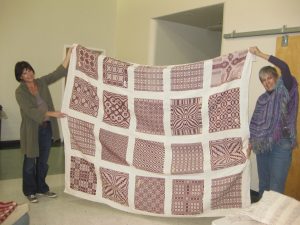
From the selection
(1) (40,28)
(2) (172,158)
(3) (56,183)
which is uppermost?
(1) (40,28)

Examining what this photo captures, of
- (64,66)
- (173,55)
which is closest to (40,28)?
(173,55)

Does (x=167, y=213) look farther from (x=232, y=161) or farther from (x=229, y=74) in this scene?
(x=229, y=74)

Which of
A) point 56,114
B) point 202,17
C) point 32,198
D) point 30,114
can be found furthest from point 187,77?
point 202,17

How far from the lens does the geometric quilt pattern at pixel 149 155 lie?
2482mm

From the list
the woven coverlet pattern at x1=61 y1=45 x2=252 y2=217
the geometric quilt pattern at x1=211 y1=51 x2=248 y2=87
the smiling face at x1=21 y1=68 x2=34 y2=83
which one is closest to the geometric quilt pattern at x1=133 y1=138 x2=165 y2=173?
the woven coverlet pattern at x1=61 y1=45 x2=252 y2=217

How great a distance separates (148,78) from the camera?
2.52 m

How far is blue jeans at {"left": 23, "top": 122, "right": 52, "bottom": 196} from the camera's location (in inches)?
111

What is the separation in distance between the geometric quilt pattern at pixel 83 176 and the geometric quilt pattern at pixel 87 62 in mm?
706

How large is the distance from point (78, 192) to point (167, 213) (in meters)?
0.77

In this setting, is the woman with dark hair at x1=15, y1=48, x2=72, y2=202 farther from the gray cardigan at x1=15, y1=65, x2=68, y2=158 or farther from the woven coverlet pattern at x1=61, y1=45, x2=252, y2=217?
the woven coverlet pattern at x1=61, y1=45, x2=252, y2=217

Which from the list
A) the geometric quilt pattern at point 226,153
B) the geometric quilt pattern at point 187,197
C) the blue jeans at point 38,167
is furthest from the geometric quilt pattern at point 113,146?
the geometric quilt pattern at point 226,153

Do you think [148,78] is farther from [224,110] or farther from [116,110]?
[224,110]

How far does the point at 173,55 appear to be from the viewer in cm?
512

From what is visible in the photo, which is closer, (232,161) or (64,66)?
(232,161)
